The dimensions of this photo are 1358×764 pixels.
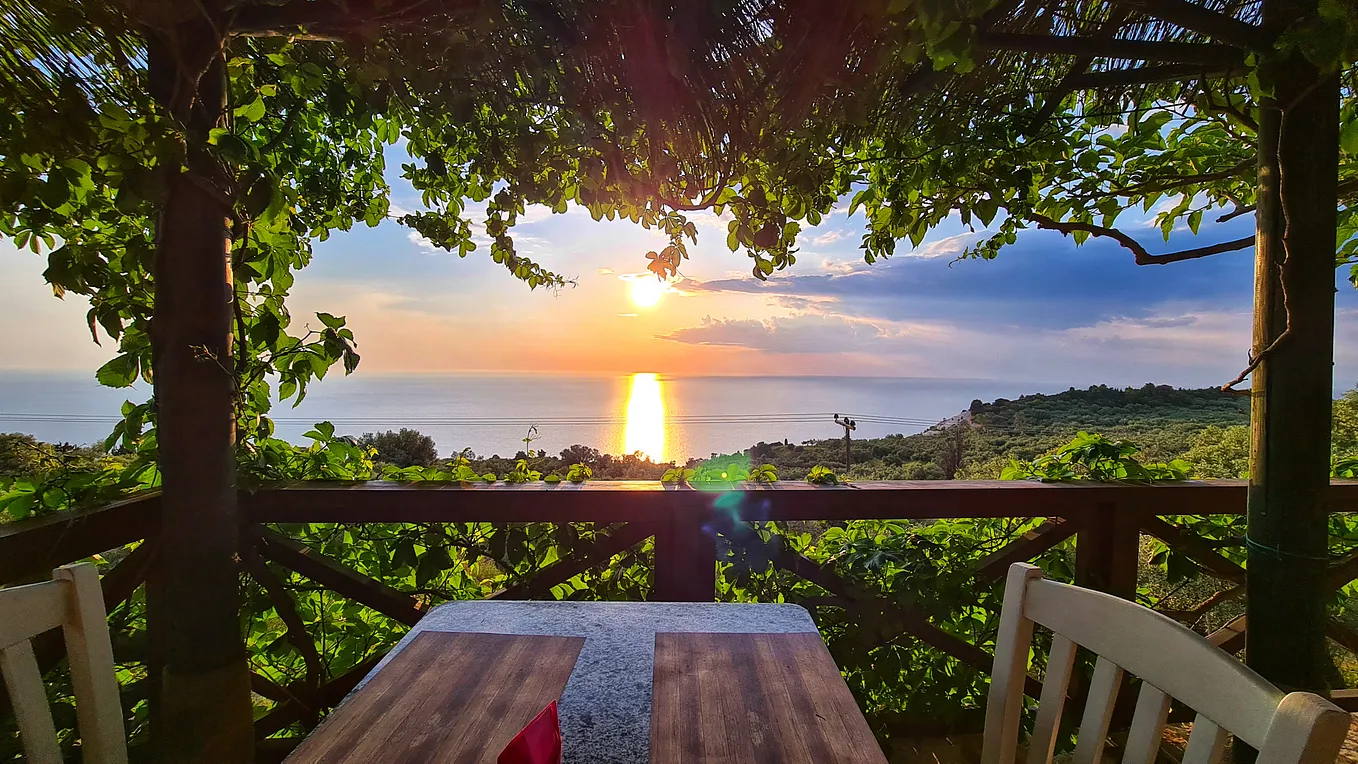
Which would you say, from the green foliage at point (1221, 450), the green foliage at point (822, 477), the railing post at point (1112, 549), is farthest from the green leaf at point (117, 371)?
the green foliage at point (1221, 450)

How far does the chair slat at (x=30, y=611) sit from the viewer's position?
0.81m

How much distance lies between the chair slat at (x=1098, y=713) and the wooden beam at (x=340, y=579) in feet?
5.87

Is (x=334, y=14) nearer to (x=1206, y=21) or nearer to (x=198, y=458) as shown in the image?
(x=198, y=458)

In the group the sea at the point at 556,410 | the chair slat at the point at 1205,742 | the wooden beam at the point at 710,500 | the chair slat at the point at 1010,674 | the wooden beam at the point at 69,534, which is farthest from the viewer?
the sea at the point at 556,410

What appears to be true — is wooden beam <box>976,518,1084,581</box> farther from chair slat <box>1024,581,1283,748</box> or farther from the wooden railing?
chair slat <box>1024,581,1283,748</box>

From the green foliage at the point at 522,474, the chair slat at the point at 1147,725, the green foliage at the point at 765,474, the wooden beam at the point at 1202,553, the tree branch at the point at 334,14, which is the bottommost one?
the wooden beam at the point at 1202,553

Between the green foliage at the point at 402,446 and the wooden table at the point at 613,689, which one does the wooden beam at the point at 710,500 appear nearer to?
the green foliage at the point at 402,446

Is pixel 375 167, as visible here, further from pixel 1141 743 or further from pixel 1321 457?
pixel 1321 457

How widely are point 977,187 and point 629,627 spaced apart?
178 centimetres

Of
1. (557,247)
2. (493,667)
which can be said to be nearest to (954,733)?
(493,667)

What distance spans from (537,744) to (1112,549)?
2148 millimetres

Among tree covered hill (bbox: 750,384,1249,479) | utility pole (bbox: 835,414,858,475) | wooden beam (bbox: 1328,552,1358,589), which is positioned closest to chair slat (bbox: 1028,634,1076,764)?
tree covered hill (bbox: 750,384,1249,479)

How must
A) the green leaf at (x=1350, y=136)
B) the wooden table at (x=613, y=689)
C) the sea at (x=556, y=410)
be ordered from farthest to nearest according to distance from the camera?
the sea at (x=556, y=410), the green leaf at (x=1350, y=136), the wooden table at (x=613, y=689)

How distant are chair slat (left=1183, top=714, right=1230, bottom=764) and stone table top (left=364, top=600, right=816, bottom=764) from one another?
595mm
